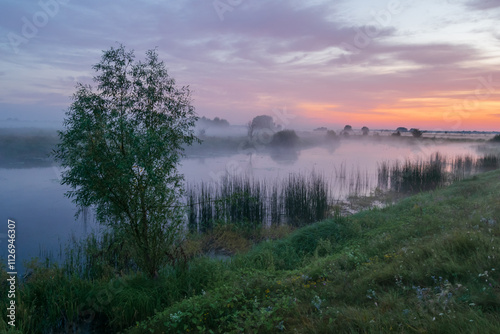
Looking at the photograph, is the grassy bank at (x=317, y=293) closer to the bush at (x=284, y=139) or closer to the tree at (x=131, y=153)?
the tree at (x=131, y=153)

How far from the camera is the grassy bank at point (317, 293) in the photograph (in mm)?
2541

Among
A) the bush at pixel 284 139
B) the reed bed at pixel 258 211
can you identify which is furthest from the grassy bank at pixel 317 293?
the bush at pixel 284 139

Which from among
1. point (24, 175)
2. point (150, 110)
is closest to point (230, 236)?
point (150, 110)

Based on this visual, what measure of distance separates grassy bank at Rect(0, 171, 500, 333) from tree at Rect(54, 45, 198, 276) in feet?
2.73

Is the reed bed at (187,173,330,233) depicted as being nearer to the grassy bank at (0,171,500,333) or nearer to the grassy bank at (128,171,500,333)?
the grassy bank at (0,171,500,333)

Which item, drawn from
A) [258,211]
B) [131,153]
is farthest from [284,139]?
[131,153]

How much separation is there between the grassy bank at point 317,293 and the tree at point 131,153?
2.73 feet

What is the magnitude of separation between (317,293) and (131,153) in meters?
3.01

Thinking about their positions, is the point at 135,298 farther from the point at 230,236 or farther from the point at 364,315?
the point at 230,236

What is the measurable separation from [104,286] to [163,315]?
5.30 ft

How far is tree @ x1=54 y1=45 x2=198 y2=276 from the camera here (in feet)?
14.4

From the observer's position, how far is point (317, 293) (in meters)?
3.47

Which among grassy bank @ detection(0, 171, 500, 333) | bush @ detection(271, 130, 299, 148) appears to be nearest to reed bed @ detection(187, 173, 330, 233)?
grassy bank @ detection(0, 171, 500, 333)

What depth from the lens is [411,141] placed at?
162 ft
